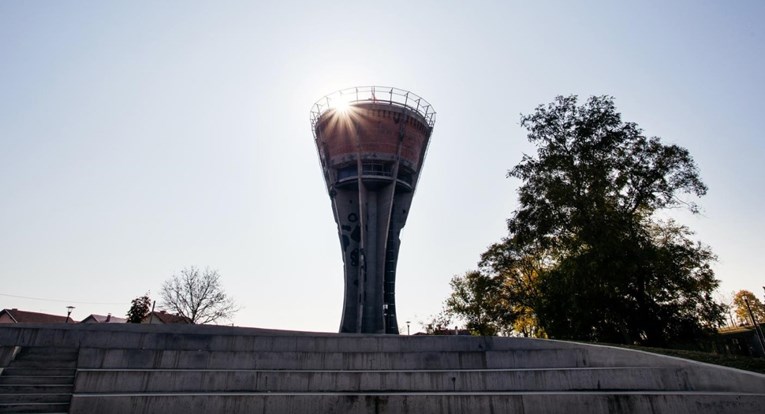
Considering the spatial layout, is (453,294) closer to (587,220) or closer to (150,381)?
(587,220)

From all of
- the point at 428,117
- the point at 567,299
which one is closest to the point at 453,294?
the point at 428,117

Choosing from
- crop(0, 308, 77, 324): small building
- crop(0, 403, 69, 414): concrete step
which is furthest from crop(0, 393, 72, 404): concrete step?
crop(0, 308, 77, 324): small building

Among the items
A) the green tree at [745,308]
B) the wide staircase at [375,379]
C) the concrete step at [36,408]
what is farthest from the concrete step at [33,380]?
the green tree at [745,308]

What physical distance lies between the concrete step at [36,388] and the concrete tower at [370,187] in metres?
20.7

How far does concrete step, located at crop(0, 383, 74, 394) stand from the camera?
8344 millimetres

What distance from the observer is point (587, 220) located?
17703mm

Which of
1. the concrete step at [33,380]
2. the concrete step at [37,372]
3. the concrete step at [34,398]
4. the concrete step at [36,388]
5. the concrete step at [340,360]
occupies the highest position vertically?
the concrete step at [340,360]

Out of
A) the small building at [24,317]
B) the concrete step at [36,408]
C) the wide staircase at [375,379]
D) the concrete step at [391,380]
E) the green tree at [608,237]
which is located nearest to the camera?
the wide staircase at [375,379]

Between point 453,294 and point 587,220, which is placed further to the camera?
point 453,294

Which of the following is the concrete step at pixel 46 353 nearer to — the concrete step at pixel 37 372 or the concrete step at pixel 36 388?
the concrete step at pixel 37 372

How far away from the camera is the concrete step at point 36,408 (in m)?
7.68

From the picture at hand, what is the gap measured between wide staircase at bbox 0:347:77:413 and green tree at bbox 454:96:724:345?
18.0m

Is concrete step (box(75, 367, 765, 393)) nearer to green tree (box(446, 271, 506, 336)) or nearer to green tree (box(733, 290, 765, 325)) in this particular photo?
green tree (box(446, 271, 506, 336))

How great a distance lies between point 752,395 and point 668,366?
223cm
